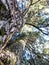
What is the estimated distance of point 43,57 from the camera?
4059 millimetres

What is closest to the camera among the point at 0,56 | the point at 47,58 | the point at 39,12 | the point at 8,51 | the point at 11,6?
the point at 11,6

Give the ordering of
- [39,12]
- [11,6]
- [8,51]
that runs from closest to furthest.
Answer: [11,6]
[8,51]
[39,12]

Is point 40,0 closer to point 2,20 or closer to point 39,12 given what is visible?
point 39,12

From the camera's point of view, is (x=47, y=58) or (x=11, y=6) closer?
(x=11, y=6)

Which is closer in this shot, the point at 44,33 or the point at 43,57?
the point at 43,57

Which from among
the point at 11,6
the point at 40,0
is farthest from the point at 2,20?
the point at 40,0

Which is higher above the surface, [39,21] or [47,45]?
[39,21]

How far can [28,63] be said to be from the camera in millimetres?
4105

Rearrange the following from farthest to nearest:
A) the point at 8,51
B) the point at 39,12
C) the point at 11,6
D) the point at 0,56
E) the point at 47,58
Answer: the point at 39,12 → the point at 47,58 → the point at 8,51 → the point at 0,56 → the point at 11,6

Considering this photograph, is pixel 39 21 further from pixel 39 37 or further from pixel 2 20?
pixel 2 20

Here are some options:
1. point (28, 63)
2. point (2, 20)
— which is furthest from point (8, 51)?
point (28, 63)

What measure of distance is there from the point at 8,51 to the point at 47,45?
1.58m

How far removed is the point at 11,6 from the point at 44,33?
2.28m

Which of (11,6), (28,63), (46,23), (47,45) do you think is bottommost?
(28,63)
